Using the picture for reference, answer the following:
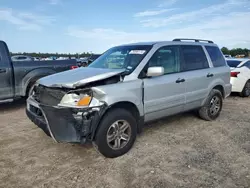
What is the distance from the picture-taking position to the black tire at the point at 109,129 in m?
3.29

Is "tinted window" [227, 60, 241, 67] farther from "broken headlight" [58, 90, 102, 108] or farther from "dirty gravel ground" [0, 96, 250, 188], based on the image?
"broken headlight" [58, 90, 102, 108]

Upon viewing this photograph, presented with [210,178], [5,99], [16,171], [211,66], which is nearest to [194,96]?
[211,66]

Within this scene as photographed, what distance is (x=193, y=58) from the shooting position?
4887 mm

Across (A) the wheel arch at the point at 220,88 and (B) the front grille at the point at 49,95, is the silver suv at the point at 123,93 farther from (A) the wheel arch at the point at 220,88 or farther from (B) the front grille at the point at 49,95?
(A) the wheel arch at the point at 220,88

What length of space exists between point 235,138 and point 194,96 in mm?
1114

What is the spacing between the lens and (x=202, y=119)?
18.3 ft

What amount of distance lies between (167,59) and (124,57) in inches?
32.1

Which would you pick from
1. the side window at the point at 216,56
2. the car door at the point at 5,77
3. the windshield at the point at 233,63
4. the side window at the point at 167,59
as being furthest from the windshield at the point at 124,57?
the windshield at the point at 233,63

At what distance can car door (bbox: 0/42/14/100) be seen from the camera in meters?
6.02

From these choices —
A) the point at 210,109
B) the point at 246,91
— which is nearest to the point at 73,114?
the point at 210,109

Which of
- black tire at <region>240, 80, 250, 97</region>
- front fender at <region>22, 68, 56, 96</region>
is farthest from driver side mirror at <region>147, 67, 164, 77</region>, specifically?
black tire at <region>240, 80, 250, 97</region>

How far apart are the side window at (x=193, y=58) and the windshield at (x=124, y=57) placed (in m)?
0.95

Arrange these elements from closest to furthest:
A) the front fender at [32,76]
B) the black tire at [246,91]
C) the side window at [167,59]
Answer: the side window at [167,59], the front fender at [32,76], the black tire at [246,91]

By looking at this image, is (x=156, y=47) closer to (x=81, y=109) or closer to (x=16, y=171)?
(x=81, y=109)
